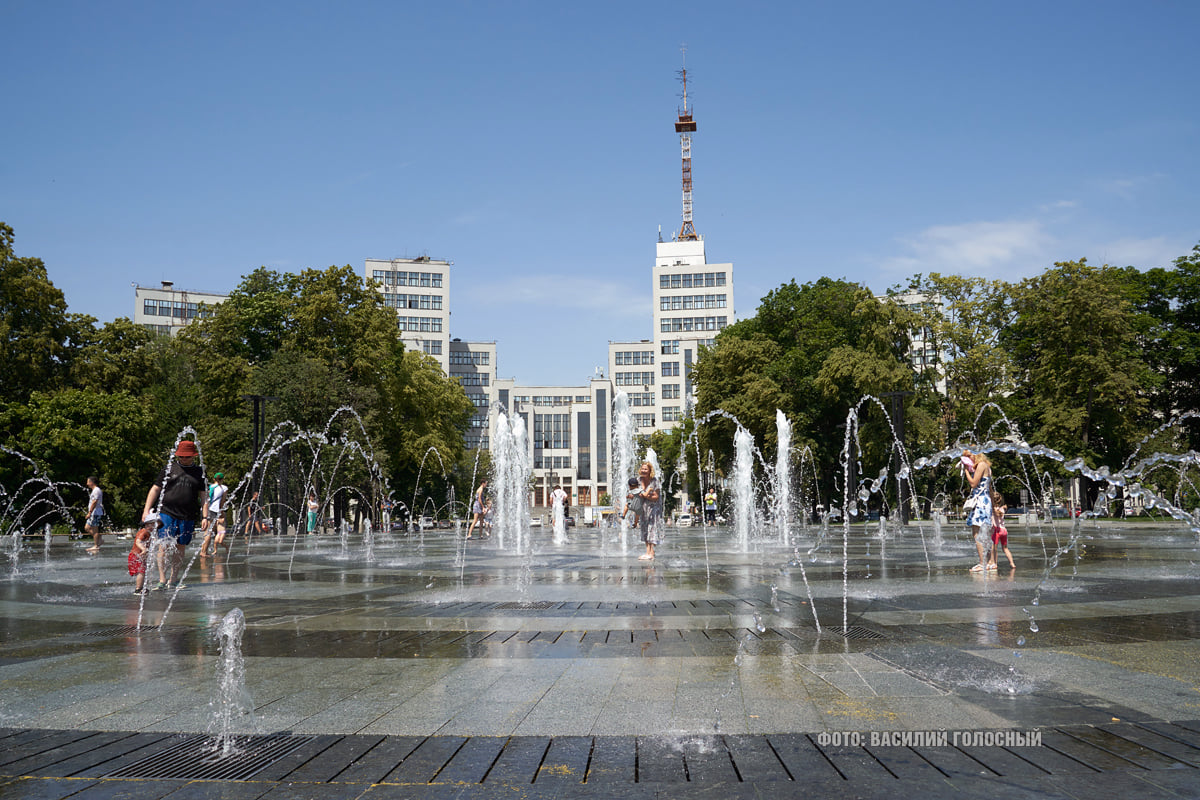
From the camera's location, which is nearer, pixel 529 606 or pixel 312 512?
pixel 529 606

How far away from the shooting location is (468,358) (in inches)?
4606

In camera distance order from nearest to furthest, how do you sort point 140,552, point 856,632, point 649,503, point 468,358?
point 856,632, point 140,552, point 649,503, point 468,358

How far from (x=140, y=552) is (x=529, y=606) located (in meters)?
5.13

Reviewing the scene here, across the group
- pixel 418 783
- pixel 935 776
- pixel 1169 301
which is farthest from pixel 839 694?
pixel 1169 301

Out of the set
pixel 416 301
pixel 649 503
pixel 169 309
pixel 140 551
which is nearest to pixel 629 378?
pixel 416 301

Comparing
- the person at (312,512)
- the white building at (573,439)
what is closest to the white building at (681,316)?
the white building at (573,439)

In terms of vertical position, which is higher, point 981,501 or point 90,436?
point 90,436

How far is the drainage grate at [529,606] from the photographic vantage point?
30.0 feet

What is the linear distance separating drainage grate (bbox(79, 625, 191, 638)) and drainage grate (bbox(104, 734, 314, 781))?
394 cm

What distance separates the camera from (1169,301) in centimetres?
4438

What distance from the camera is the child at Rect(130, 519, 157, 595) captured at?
10.5 meters

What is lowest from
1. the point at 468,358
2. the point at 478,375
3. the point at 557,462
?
the point at 557,462

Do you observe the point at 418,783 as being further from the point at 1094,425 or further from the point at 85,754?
the point at 1094,425

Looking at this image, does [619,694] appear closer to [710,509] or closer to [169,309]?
[710,509]
